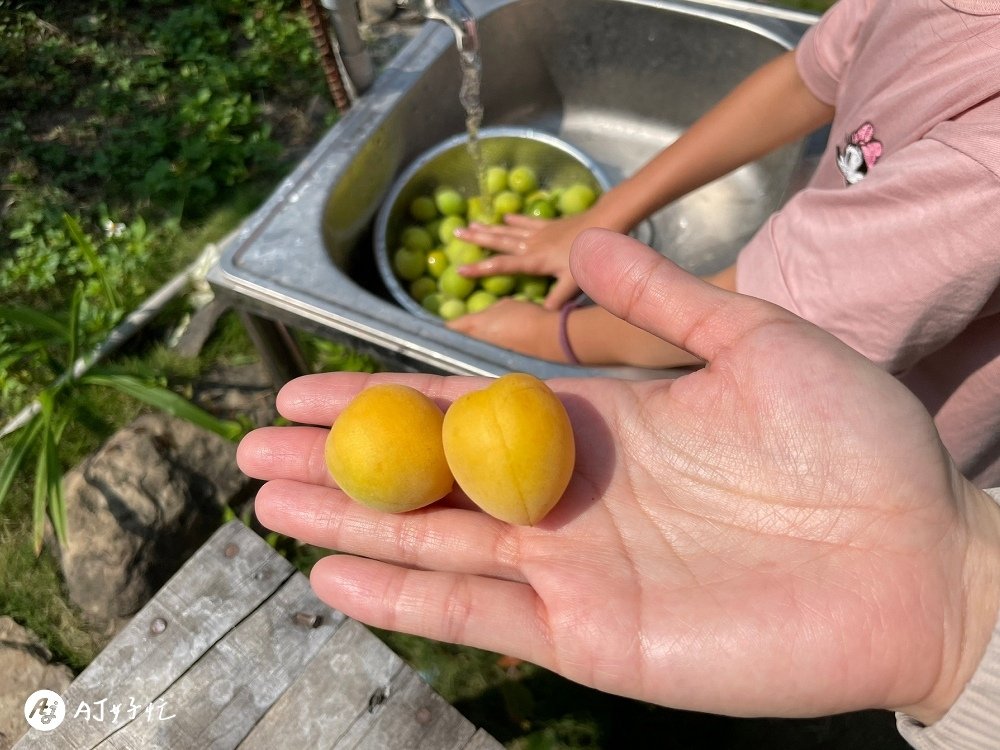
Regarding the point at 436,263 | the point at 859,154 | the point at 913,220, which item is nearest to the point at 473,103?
the point at 436,263

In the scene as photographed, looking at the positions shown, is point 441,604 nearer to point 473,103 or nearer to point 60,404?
point 473,103

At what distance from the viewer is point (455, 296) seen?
2760 millimetres

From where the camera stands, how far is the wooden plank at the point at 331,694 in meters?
1.86

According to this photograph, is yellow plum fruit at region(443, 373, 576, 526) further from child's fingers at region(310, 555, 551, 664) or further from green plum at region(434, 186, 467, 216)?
green plum at region(434, 186, 467, 216)

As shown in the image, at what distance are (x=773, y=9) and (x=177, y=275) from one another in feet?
9.17

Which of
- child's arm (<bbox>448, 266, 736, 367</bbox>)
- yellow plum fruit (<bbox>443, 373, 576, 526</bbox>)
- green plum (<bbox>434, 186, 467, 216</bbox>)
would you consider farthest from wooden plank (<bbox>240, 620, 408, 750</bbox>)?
green plum (<bbox>434, 186, 467, 216</bbox>)

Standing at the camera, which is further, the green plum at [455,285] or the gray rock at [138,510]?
the green plum at [455,285]

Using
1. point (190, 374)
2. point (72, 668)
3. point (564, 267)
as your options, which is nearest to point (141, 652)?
point (72, 668)

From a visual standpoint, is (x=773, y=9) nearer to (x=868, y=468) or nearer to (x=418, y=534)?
(x=868, y=468)

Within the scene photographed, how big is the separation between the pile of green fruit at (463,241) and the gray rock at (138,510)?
110 cm

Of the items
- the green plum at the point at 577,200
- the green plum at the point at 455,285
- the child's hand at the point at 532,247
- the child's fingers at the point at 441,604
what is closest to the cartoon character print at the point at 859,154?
the child's hand at the point at 532,247

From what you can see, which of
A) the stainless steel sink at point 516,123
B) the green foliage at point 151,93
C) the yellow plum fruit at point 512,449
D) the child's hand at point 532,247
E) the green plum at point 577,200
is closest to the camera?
the yellow plum fruit at point 512,449
